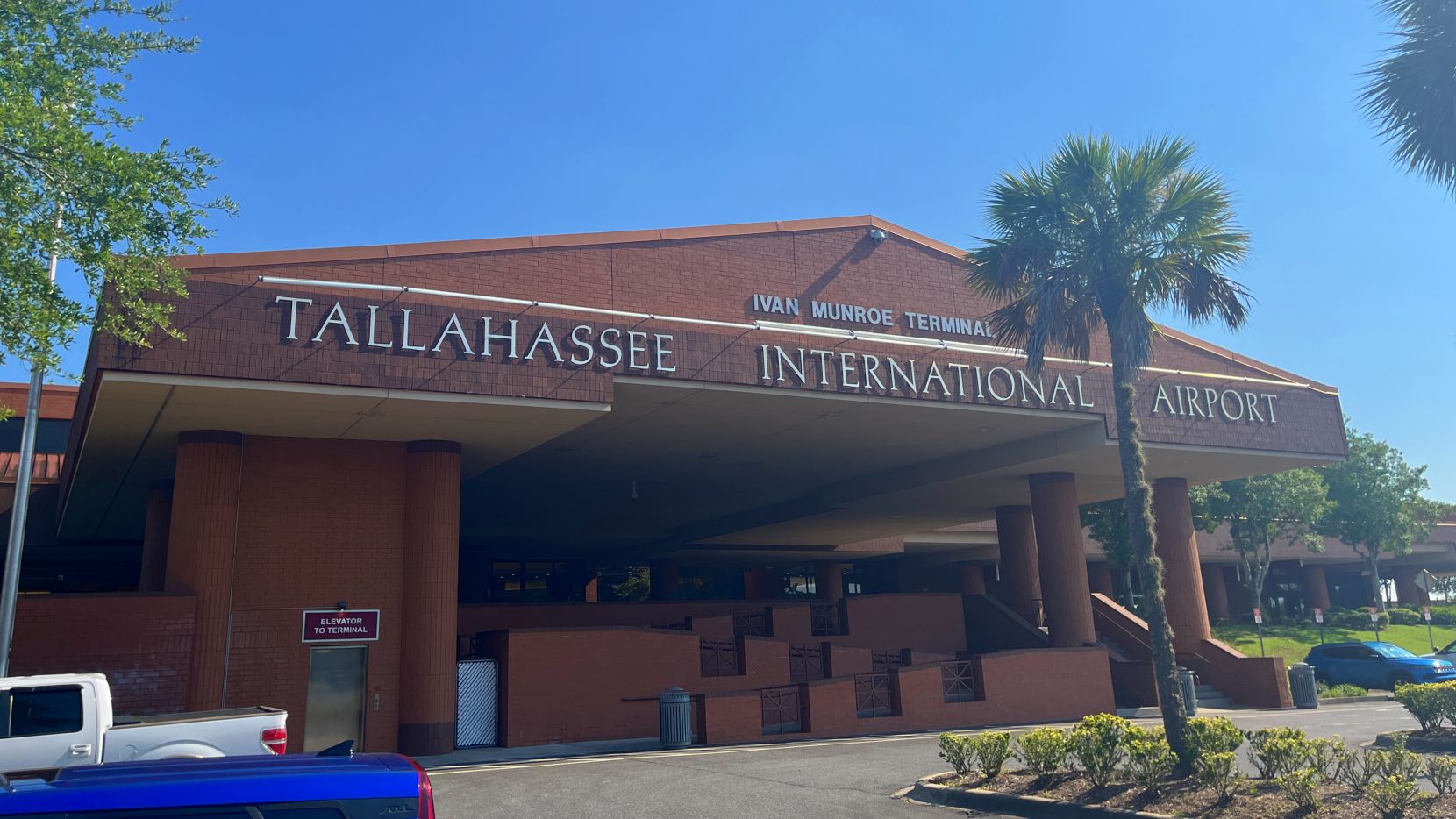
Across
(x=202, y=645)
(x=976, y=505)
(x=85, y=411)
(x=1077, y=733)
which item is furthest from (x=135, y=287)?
(x=976, y=505)

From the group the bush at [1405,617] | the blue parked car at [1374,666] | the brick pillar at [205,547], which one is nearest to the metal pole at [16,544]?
the brick pillar at [205,547]

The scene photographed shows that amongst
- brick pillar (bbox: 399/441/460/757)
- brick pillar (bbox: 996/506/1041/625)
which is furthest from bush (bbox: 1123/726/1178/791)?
brick pillar (bbox: 996/506/1041/625)

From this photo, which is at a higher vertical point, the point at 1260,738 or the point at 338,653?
the point at 338,653

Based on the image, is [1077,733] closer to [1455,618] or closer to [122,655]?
[122,655]

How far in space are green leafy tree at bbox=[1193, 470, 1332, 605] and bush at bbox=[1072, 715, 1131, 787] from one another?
123 feet

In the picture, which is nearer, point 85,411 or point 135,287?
point 135,287

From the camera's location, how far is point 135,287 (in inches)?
564

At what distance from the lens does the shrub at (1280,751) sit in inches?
466

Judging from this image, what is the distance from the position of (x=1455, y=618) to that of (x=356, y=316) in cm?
7662

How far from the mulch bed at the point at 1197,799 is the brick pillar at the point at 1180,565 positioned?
1897cm

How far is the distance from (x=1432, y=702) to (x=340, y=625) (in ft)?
64.2

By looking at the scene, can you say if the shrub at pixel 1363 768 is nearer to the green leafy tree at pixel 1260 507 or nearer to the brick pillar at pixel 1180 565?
the brick pillar at pixel 1180 565

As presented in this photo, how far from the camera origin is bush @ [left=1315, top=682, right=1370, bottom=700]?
3112 centimetres

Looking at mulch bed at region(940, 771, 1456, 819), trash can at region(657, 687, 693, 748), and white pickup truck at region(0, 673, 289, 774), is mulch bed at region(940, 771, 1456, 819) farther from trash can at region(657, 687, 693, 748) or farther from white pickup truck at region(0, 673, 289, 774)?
white pickup truck at region(0, 673, 289, 774)
